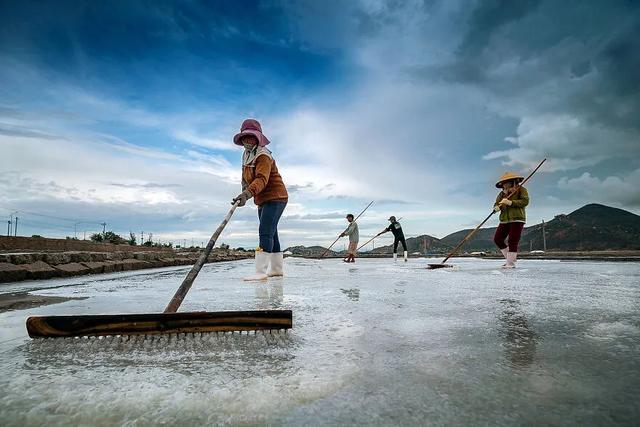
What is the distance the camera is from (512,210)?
22.8 feet

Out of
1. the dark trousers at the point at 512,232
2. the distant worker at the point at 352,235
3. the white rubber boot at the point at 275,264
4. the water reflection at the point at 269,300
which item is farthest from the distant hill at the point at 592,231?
the water reflection at the point at 269,300

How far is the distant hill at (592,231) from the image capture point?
41.7 m

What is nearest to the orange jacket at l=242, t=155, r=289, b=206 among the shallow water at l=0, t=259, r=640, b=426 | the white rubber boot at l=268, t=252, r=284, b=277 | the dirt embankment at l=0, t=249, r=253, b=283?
the white rubber boot at l=268, t=252, r=284, b=277

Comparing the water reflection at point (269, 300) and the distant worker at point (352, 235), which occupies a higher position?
the distant worker at point (352, 235)

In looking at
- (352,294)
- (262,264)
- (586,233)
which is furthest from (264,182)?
(586,233)

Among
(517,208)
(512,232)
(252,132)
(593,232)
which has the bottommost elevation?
(512,232)

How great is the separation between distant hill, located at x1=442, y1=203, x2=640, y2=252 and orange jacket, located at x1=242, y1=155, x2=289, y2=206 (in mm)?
37578

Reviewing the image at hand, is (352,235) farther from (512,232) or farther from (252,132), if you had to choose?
(252,132)

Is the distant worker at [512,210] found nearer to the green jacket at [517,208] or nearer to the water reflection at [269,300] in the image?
the green jacket at [517,208]

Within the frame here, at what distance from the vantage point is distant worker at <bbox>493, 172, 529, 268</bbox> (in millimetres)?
6836

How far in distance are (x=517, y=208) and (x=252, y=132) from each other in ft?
17.6

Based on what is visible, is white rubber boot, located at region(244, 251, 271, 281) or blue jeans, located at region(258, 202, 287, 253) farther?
blue jeans, located at region(258, 202, 287, 253)

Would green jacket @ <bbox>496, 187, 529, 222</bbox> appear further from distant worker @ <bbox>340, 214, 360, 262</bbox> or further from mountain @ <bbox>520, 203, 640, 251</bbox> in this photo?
mountain @ <bbox>520, 203, 640, 251</bbox>

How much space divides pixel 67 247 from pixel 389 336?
60.3 ft
